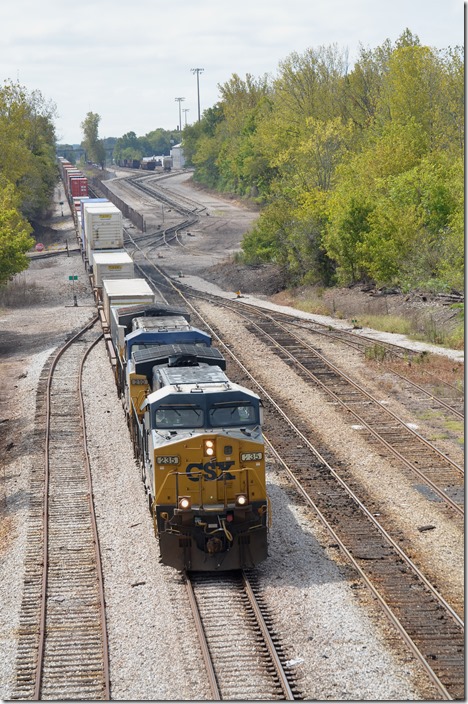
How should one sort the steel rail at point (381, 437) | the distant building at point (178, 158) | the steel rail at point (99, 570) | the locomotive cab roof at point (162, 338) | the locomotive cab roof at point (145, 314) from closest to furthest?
the steel rail at point (99, 570)
the steel rail at point (381, 437)
the locomotive cab roof at point (162, 338)
the locomotive cab roof at point (145, 314)
the distant building at point (178, 158)

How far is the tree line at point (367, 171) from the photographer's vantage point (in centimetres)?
4838

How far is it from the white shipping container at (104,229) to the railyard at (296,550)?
17792 mm

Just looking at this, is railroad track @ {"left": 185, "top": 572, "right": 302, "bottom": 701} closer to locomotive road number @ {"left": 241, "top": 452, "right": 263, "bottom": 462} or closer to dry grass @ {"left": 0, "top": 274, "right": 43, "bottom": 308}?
locomotive road number @ {"left": 241, "top": 452, "right": 263, "bottom": 462}

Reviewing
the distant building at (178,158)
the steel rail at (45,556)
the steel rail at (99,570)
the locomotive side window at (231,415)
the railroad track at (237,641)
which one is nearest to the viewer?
the railroad track at (237,641)

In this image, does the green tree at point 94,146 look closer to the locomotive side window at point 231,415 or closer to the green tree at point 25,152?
the green tree at point 25,152

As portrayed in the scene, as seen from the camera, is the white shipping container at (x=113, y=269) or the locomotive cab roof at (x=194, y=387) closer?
the locomotive cab roof at (x=194, y=387)

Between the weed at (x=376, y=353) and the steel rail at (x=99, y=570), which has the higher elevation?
the weed at (x=376, y=353)

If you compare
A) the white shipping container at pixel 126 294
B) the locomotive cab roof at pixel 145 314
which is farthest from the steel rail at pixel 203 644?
the white shipping container at pixel 126 294

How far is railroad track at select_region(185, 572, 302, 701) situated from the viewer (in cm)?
1323

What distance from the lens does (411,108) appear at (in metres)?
64.4

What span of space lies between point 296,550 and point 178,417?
3.86m

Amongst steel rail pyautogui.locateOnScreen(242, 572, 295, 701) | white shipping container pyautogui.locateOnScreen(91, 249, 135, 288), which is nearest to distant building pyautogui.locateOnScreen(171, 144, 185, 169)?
white shipping container pyautogui.locateOnScreen(91, 249, 135, 288)

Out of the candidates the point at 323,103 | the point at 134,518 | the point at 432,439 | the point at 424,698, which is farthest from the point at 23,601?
the point at 323,103

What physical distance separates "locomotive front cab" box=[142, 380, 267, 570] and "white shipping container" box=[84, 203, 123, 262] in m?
38.3
